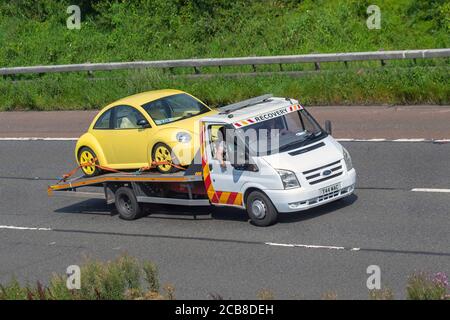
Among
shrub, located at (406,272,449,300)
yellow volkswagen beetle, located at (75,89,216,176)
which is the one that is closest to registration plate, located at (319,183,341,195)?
yellow volkswagen beetle, located at (75,89,216,176)

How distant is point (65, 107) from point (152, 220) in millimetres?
12251

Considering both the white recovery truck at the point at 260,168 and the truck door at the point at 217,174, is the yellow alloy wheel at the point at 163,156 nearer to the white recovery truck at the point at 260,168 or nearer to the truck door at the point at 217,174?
the white recovery truck at the point at 260,168

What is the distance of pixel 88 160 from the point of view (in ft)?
61.1

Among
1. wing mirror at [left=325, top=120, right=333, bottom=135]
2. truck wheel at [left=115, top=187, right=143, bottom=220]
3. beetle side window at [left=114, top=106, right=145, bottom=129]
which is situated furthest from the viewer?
beetle side window at [left=114, top=106, right=145, bottom=129]

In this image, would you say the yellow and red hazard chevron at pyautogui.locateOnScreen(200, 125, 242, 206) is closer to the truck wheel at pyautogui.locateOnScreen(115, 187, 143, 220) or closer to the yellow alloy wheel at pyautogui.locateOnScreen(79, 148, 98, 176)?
the truck wheel at pyautogui.locateOnScreen(115, 187, 143, 220)

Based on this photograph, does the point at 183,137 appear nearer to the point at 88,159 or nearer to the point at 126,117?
the point at 126,117

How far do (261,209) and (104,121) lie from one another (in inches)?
171

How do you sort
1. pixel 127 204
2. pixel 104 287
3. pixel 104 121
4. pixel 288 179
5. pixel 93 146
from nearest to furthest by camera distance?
1. pixel 104 287
2. pixel 288 179
3. pixel 127 204
4. pixel 93 146
5. pixel 104 121

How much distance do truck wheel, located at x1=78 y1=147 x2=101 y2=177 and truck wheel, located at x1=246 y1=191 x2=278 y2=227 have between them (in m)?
3.86

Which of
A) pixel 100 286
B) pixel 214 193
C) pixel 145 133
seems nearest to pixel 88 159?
pixel 145 133

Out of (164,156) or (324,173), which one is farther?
(164,156)

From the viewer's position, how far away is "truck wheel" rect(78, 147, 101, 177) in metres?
18.4

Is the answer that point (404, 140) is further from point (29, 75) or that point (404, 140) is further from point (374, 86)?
point (29, 75)

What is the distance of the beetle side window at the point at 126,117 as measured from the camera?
58.8 feet
